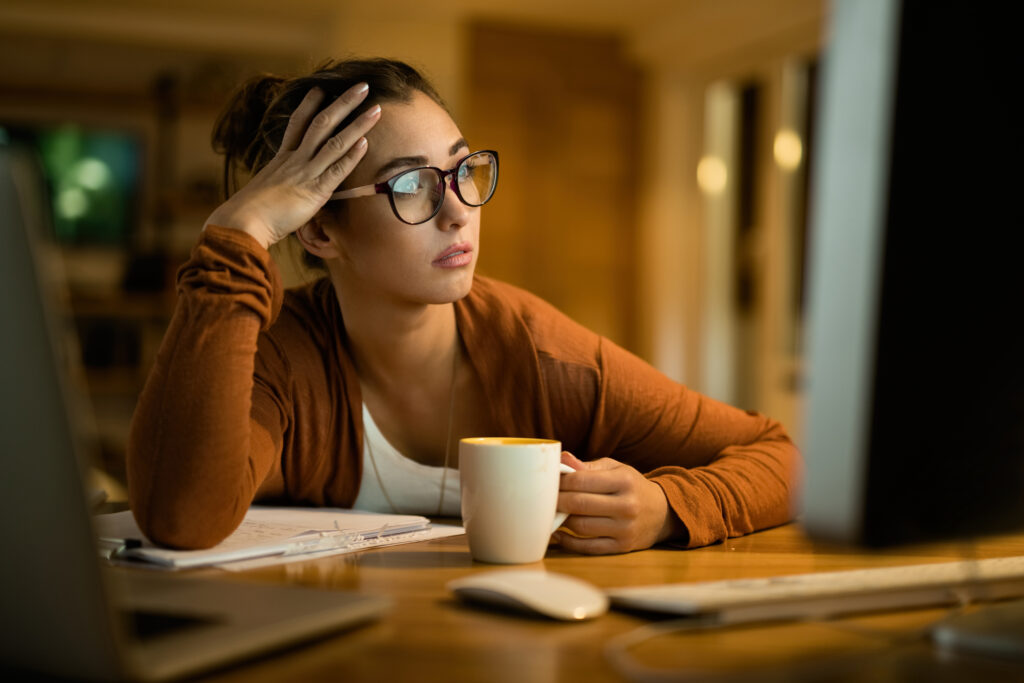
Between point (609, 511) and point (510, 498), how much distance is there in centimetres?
11

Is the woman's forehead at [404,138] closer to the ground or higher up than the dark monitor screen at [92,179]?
closer to the ground

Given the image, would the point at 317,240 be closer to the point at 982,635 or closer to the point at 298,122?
the point at 298,122

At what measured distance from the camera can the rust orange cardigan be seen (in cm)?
97

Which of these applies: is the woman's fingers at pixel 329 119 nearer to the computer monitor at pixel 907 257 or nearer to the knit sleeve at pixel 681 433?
the knit sleeve at pixel 681 433

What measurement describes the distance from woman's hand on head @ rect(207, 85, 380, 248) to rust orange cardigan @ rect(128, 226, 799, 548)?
8 centimetres

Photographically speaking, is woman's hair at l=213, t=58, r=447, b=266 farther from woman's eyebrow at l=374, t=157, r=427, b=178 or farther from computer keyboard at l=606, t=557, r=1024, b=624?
computer keyboard at l=606, t=557, r=1024, b=624

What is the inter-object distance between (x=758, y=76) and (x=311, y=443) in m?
4.33

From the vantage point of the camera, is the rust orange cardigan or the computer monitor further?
the rust orange cardigan

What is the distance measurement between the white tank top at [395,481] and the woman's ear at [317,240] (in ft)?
0.76

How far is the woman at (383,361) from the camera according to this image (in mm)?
998

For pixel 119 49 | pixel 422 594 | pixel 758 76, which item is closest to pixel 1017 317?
pixel 422 594

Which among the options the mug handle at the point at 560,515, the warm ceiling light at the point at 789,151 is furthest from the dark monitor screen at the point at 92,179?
the mug handle at the point at 560,515

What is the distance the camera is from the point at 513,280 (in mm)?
5574

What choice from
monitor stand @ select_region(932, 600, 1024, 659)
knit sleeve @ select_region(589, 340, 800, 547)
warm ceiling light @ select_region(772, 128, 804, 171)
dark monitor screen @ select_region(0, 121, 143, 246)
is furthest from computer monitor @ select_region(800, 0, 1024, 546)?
dark monitor screen @ select_region(0, 121, 143, 246)
